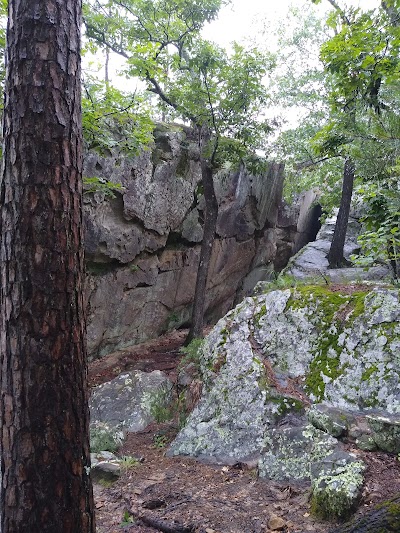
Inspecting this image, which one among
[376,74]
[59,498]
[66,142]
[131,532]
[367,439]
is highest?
[376,74]

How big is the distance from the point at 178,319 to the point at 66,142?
403 inches

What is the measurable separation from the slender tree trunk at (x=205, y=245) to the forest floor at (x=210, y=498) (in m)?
5.27

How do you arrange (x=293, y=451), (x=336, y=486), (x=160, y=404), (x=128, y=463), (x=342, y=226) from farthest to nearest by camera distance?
(x=342, y=226) < (x=160, y=404) < (x=128, y=463) < (x=293, y=451) < (x=336, y=486)

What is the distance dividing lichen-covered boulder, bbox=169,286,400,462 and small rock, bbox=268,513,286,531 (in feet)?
3.76

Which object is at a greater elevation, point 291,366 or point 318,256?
point 318,256

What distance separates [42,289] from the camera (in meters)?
2.14

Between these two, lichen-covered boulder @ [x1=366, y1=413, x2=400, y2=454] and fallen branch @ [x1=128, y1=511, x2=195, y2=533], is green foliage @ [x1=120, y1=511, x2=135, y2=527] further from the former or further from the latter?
lichen-covered boulder @ [x1=366, y1=413, x2=400, y2=454]

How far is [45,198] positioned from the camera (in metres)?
2.19

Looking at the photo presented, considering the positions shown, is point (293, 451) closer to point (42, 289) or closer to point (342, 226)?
point (42, 289)

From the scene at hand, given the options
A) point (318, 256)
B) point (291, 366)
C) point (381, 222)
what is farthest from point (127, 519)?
point (318, 256)

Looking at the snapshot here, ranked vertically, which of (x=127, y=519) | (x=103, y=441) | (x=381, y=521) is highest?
(x=381, y=521)

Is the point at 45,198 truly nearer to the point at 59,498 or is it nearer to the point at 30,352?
the point at 30,352

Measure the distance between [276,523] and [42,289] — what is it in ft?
8.79

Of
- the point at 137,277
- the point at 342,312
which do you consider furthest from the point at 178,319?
the point at 342,312
